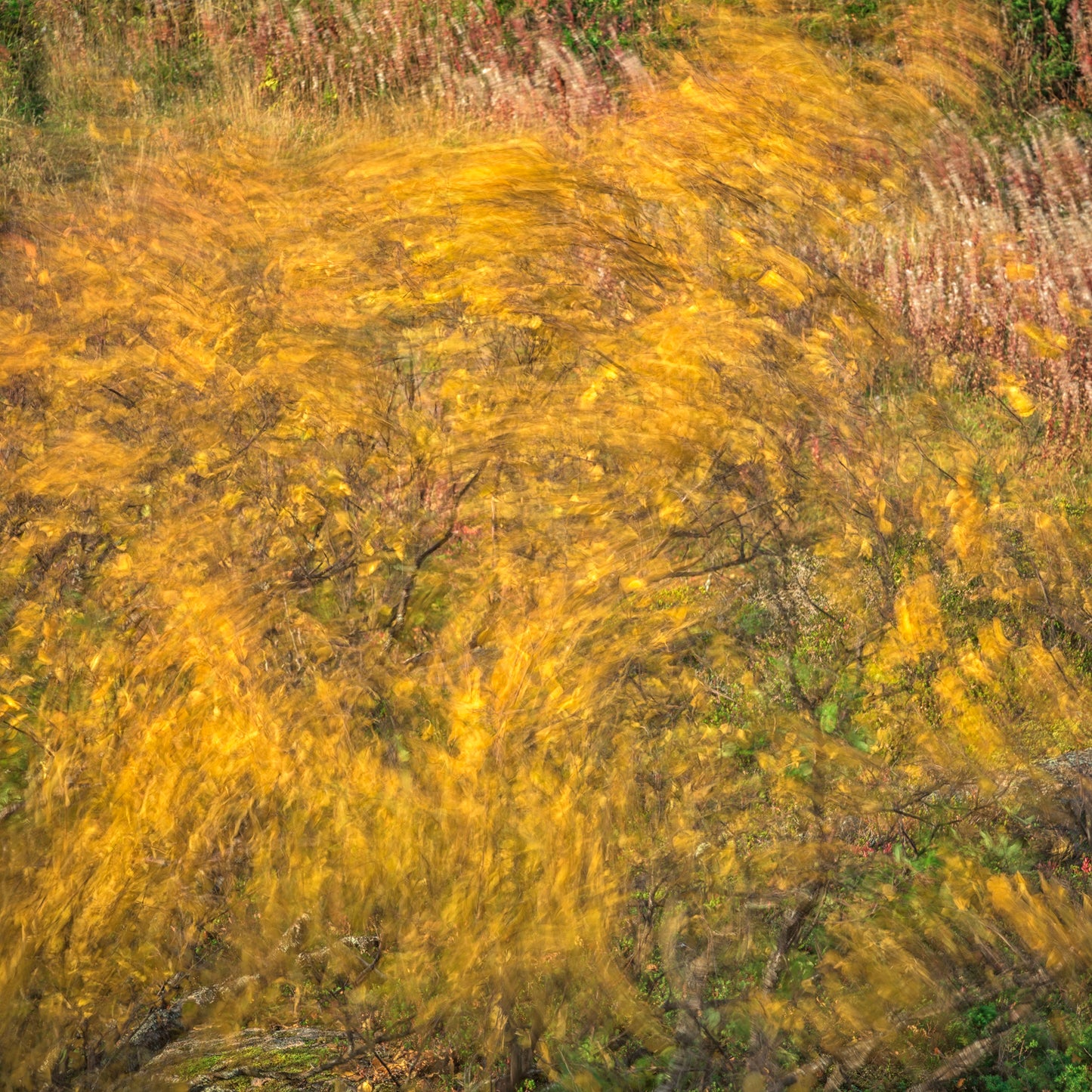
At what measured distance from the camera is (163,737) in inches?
123

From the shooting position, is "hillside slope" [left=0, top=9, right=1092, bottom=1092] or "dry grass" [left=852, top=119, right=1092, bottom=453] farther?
"dry grass" [left=852, top=119, right=1092, bottom=453]

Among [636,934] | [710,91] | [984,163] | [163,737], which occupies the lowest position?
[636,934]

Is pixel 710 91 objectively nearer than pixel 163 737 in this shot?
No

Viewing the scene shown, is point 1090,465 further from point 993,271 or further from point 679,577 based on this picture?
point 679,577

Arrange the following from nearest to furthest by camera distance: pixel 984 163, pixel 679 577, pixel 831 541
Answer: pixel 679 577
pixel 831 541
pixel 984 163

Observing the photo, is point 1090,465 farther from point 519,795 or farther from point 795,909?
point 519,795

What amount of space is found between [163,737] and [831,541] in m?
2.17

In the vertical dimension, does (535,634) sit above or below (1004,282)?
A: below

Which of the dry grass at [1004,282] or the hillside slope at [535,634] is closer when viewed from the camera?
the hillside slope at [535,634]

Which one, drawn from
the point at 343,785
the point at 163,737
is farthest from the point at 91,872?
the point at 343,785

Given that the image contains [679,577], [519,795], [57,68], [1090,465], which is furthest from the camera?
[57,68]

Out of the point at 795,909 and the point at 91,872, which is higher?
the point at 91,872

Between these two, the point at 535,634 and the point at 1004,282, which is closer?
the point at 535,634

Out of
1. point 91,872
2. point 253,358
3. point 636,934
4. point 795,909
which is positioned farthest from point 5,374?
point 795,909
